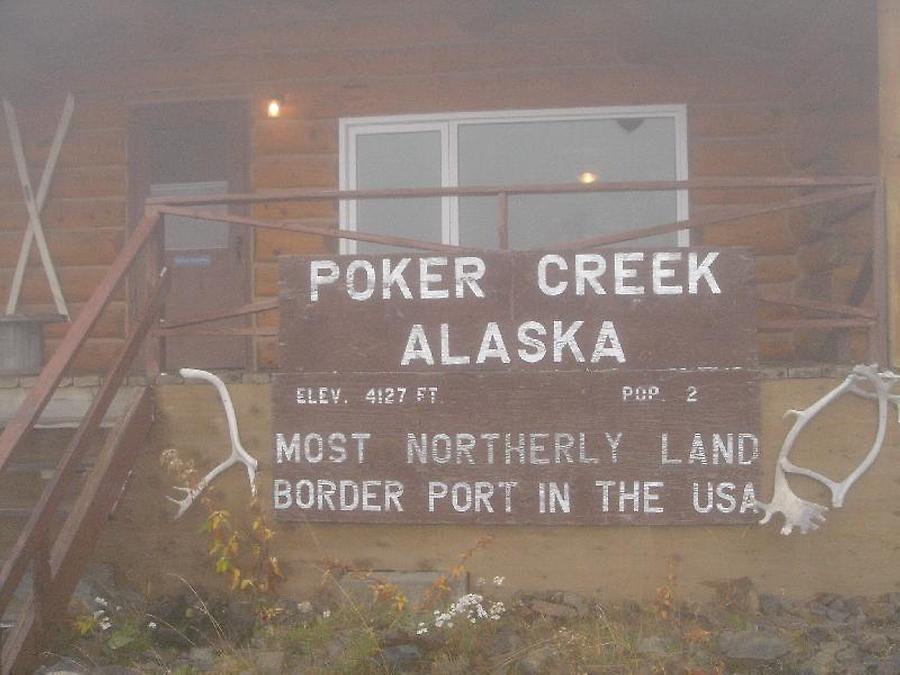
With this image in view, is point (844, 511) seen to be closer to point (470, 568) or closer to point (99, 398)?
point (470, 568)

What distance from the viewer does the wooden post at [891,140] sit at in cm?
509

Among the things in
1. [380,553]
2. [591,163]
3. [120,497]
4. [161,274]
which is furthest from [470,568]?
[591,163]

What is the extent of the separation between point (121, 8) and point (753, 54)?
14.8 ft

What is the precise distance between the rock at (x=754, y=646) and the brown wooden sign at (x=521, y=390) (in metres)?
0.63

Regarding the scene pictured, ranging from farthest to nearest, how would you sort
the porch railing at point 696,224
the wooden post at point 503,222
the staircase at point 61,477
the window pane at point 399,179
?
1. the window pane at point 399,179
2. the wooden post at point 503,222
3. the porch railing at point 696,224
4. the staircase at point 61,477

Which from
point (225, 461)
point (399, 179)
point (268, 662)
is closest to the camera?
point (268, 662)

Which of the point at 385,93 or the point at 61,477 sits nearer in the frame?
the point at 61,477

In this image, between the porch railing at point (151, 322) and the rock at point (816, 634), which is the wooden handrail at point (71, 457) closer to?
the porch railing at point (151, 322)

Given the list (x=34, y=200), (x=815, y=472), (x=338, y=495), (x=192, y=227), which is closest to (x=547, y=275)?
(x=338, y=495)

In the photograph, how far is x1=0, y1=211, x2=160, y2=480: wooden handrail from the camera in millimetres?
4211

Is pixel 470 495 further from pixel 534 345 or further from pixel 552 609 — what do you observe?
pixel 534 345

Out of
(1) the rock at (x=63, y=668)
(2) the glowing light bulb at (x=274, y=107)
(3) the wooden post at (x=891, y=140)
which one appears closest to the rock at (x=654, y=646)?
(3) the wooden post at (x=891, y=140)

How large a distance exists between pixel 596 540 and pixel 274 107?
4.11 meters

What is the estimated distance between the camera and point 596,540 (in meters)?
5.02
